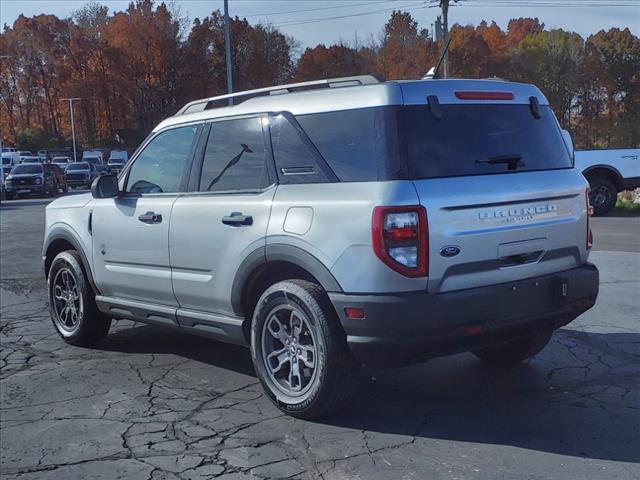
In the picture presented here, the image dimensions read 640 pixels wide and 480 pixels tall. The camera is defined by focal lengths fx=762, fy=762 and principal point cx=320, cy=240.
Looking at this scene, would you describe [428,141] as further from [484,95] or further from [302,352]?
[302,352]

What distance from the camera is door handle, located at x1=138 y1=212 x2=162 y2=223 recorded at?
228 inches

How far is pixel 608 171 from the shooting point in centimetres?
1734

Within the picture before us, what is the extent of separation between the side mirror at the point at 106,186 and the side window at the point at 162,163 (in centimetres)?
14

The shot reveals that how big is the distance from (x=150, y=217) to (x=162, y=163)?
1.59 ft

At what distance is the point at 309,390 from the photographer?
470 cm

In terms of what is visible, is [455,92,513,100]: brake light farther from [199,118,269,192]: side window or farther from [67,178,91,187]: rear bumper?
[67,178,91,187]: rear bumper

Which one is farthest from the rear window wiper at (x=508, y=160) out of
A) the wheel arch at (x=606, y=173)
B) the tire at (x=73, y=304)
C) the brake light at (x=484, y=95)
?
the wheel arch at (x=606, y=173)

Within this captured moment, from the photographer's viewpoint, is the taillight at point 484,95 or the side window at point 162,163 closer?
the taillight at point 484,95

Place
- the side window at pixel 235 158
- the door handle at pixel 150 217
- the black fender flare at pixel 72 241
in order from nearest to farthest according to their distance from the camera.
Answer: the side window at pixel 235 158
the door handle at pixel 150 217
the black fender flare at pixel 72 241

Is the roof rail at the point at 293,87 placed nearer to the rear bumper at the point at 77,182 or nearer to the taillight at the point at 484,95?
the taillight at the point at 484,95

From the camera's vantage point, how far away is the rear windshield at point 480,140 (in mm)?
4461

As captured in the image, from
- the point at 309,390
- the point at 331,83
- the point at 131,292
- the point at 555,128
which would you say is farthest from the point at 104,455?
the point at 555,128

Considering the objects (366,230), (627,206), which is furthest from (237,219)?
(627,206)

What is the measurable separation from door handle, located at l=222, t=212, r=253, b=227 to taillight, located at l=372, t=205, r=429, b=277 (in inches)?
43.2
